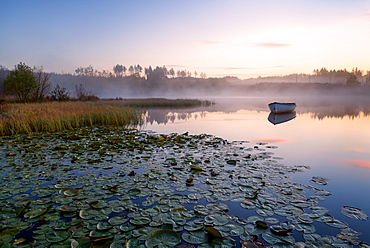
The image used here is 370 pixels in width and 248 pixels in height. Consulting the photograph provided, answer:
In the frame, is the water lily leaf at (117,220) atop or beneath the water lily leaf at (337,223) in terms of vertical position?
atop

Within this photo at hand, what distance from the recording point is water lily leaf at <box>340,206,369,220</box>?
329 cm

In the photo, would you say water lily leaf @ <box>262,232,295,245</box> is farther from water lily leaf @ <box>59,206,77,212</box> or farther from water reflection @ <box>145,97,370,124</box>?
water reflection @ <box>145,97,370,124</box>

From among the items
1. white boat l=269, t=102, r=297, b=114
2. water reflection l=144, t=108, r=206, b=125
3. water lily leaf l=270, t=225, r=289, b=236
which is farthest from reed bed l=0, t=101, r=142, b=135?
white boat l=269, t=102, r=297, b=114

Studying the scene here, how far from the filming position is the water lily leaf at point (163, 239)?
240 centimetres

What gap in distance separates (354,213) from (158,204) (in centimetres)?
311

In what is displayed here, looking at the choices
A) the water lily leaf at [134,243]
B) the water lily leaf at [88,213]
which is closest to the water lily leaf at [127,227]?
the water lily leaf at [134,243]

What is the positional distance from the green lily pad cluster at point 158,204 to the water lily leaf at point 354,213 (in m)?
0.02

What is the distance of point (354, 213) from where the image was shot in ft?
11.2

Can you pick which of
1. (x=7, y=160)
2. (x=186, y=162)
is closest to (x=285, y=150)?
(x=186, y=162)

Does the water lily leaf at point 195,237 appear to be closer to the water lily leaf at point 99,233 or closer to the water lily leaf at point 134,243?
the water lily leaf at point 134,243

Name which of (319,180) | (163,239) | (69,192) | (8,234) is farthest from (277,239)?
(69,192)

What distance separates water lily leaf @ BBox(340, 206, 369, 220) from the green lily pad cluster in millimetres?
20

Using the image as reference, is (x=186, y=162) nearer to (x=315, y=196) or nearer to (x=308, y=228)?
(x=315, y=196)

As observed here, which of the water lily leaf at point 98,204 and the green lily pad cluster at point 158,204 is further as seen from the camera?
the water lily leaf at point 98,204
